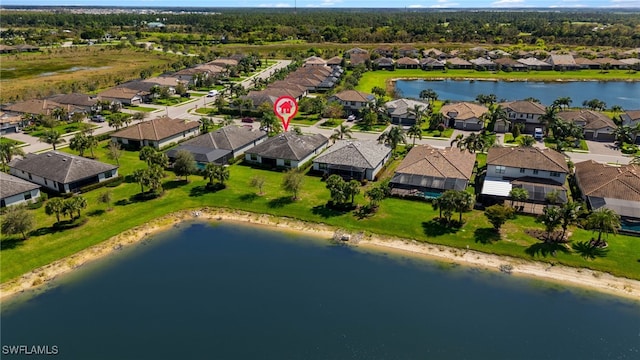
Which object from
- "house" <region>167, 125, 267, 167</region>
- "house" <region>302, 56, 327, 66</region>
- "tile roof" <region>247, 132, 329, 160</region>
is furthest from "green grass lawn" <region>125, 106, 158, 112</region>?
"house" <region>302, 56, 327, 66</region>

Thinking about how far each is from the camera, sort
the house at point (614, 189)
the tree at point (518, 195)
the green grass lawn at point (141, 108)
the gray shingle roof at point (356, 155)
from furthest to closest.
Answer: the green grass lawn at point (141, 108)
the gray shingle roof at point (356, 155)
the tree at point (518, 195)
the house at point (614, 189)

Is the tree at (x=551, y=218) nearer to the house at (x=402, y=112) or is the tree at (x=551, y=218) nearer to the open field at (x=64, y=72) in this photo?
the house at (x=402, y=112)

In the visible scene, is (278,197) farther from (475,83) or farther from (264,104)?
(475,83)

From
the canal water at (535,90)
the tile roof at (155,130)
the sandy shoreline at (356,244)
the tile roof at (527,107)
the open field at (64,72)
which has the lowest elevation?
the sandy shoreline at (356,244)

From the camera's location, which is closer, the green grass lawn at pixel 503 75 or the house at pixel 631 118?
the house at pixel 631 118

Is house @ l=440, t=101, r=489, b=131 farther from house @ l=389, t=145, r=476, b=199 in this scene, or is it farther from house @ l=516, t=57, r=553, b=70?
house @ l=516, t=57, r=553, b=70
